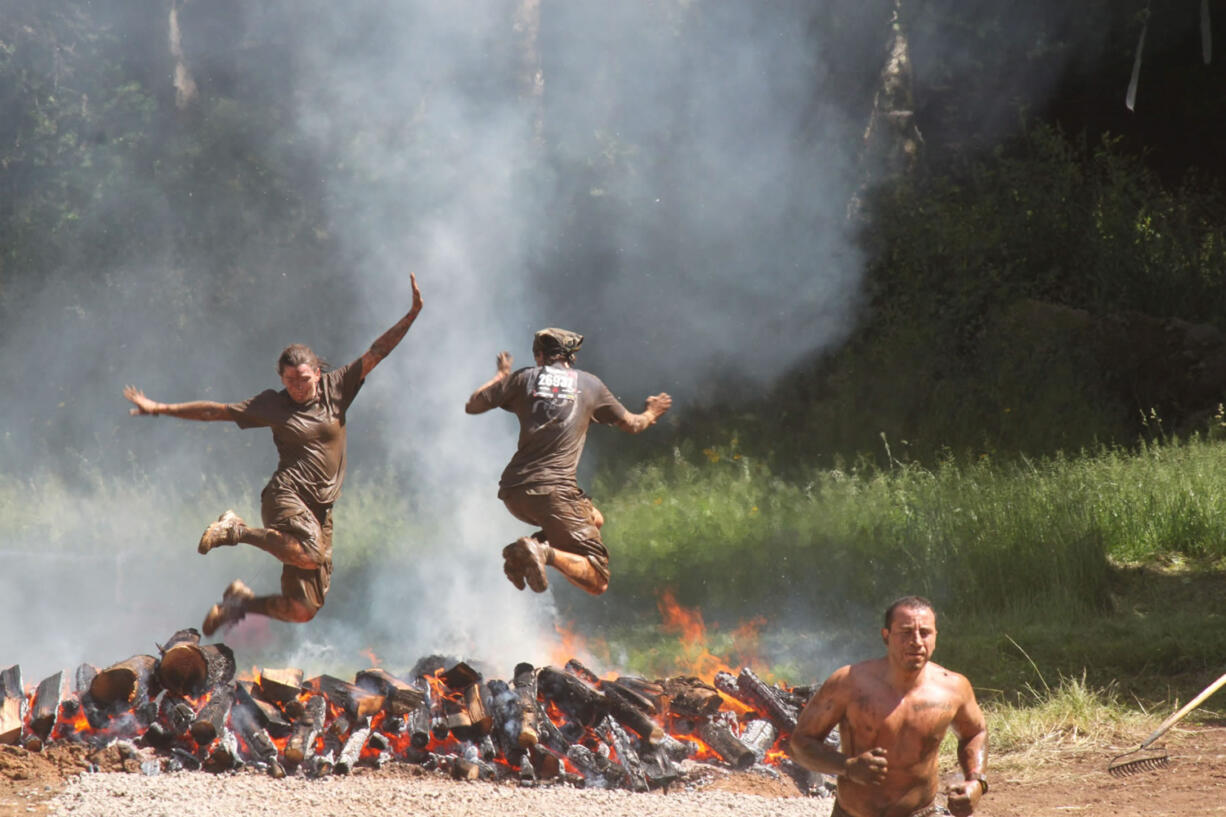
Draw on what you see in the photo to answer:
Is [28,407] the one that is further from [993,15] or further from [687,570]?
[993,15]

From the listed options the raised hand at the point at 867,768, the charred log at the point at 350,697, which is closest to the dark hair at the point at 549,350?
the charred log at the point at 350,697

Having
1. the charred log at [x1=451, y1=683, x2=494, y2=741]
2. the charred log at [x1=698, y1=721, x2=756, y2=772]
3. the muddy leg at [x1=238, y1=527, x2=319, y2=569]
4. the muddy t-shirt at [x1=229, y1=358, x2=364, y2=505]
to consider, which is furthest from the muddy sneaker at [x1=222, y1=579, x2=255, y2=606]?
the charred log at [x1=698, y1=721, x2=756, y2=772]

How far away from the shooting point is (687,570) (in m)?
10.4

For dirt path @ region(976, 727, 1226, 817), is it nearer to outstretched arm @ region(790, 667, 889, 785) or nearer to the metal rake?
the metal rake

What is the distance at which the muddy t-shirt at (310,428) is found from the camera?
20.7 feet

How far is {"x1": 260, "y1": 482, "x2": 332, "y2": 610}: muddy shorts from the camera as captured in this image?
6250 millimetres

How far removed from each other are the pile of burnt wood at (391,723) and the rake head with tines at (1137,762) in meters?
1.44

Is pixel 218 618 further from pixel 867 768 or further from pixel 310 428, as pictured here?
pixel 867 768

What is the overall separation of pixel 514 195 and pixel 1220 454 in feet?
21.3

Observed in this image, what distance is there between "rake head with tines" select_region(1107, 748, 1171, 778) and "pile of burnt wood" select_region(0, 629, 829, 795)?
1.44 m

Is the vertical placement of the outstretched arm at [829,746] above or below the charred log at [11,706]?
below

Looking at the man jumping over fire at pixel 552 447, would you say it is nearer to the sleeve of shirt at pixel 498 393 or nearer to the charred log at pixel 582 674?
the sleeve of shirt at pixel 498 393

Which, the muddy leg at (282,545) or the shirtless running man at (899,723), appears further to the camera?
the muddy leg at (282,545)

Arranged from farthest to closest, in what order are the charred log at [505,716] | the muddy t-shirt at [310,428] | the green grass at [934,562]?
the green grass at [934,562] < the muddy t-shirt at [310,428] < the charred log at [505,716]
